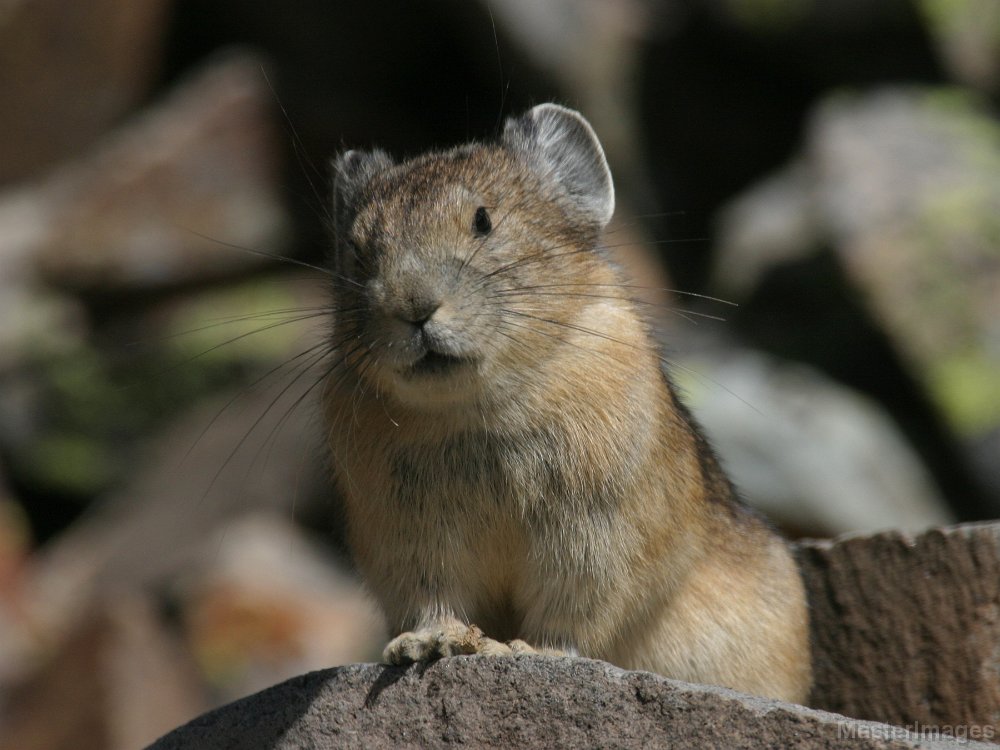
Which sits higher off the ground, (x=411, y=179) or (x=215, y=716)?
(x=411, y=179)

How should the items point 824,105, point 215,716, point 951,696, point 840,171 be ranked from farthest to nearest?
point 824,105, point 840,171, point 951,696, point 215,716

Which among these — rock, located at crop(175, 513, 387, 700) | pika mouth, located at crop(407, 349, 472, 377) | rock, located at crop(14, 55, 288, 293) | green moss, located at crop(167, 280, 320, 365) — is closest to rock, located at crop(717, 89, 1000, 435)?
green moss, located at crop(167, 280, 320, 365)

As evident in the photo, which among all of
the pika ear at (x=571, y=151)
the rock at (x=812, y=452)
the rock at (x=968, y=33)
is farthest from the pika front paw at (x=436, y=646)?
the rock at (x=968, y=33)

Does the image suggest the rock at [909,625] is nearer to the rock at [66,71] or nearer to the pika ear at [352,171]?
the pika ear at [352,171]

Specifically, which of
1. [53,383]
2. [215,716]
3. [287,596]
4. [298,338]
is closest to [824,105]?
[298,338]

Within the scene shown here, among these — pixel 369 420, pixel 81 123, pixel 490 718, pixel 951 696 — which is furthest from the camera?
pixel 81 123

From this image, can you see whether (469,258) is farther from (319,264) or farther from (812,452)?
(812,452)

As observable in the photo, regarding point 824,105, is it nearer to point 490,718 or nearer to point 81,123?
point 81,123

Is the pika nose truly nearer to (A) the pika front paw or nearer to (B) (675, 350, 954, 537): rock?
(A) the pika front paw
